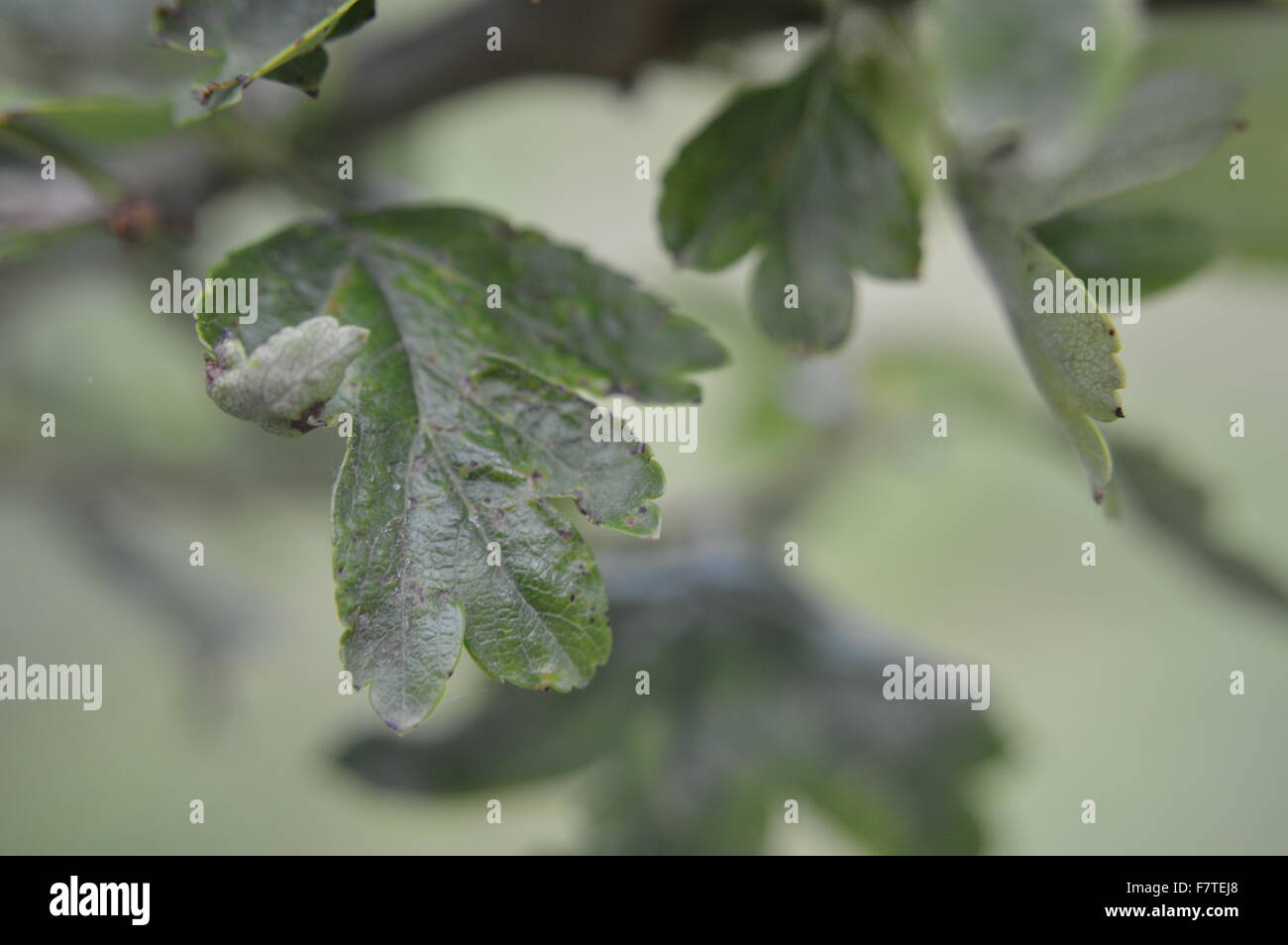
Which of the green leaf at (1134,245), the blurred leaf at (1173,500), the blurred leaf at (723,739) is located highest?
the green leaf at (1134,245)

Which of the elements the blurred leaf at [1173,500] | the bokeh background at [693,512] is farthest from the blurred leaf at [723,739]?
the blurred leaf at [1173,500]

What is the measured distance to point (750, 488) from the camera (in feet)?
2.90

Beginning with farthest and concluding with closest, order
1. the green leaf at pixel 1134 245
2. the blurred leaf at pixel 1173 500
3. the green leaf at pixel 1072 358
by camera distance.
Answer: the blurred leaf at pixel 1173 500 < the green leaf at pixel 1134 245 < the green leaf at pixel 1072 358

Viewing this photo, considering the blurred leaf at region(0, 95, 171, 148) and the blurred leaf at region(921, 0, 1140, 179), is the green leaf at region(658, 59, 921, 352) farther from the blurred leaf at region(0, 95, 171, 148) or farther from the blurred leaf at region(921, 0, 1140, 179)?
the blurred leaf at region(0, 95, 171, 148)

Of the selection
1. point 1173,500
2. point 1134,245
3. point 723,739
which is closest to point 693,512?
point 723,739

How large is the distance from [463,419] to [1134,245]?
0.83 ft

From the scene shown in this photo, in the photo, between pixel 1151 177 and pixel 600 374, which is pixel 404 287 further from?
pixel 1151 177

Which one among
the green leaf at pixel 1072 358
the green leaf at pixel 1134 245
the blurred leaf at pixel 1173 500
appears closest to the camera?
the green leaf at pixel 1072 358

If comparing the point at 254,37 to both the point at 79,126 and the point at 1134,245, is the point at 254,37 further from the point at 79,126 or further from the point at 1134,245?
the point at 1134,245

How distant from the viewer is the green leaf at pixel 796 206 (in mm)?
418

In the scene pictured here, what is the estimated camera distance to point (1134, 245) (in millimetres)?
428

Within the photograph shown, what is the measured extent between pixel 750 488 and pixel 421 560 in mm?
573

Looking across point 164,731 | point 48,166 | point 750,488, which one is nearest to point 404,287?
point 48,166

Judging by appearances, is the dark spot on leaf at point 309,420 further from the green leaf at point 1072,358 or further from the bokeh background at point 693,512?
the green leaf at point 1072,358
